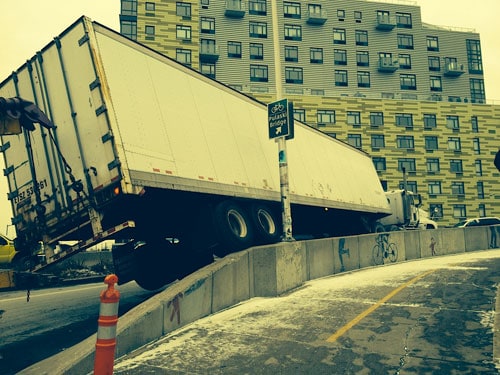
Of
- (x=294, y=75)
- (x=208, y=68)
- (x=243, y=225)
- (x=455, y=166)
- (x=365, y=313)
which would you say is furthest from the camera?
(x=294, y=75)

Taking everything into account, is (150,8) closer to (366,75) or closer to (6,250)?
(366,75)

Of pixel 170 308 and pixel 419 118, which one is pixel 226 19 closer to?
pixel 419 118

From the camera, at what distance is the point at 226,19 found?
52.2 meters

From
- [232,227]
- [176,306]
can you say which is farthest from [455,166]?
[176,306]

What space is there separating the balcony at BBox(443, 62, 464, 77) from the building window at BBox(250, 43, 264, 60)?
27.4m

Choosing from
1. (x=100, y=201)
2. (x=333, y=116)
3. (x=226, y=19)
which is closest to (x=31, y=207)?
(x=100, y=201)

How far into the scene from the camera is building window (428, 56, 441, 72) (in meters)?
57.9

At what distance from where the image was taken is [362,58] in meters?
55.6

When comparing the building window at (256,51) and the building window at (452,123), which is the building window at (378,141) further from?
the building window at (256,51)

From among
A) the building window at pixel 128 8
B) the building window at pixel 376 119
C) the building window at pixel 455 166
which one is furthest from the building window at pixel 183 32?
the building window at pixel 455 166

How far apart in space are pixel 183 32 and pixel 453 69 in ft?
127

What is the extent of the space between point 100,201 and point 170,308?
7.54 ft

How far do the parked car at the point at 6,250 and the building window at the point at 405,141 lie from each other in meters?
45.9

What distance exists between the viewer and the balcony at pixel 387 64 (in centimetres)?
5501
